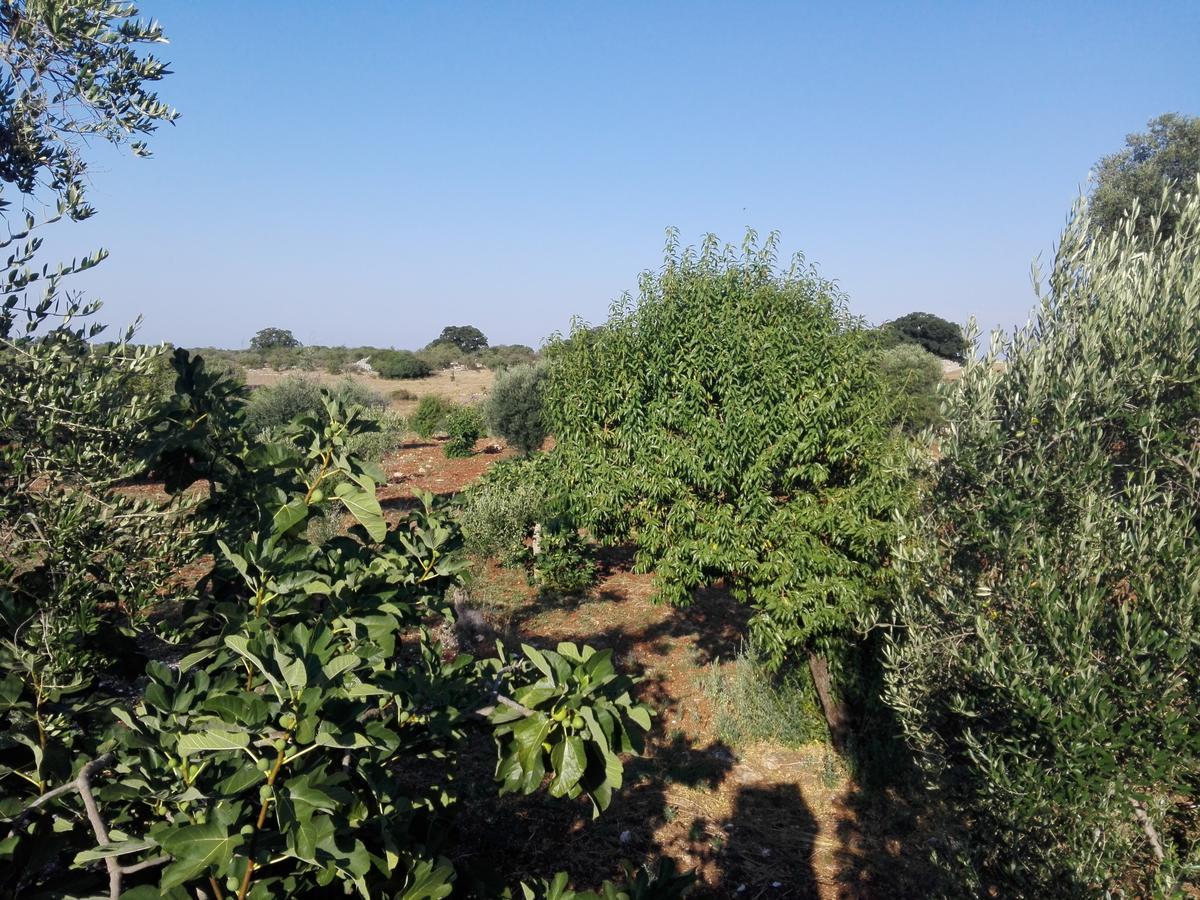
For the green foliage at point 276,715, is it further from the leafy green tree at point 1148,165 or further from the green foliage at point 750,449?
the leafy green tree at point 1148,165

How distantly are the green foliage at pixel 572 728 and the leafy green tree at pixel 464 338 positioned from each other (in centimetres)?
8623

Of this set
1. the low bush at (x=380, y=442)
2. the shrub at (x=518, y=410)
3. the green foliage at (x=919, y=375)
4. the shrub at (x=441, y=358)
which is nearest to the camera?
the green foliage at (x=919, y=375)

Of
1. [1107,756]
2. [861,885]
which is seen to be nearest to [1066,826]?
[1107,756]

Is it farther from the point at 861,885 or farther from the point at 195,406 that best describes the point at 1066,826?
the point at 195,406

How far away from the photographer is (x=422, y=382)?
5656cm

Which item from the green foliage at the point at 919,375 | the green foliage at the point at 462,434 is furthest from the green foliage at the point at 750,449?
the green foliage at the point at 462,434

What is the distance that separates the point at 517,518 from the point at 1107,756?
11.4m

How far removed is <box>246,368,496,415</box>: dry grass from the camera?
43.6 metres

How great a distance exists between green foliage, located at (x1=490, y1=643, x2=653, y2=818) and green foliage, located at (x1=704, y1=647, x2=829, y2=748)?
236 inches

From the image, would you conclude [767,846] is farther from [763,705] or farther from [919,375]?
[919,375]

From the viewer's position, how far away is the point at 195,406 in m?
3.26

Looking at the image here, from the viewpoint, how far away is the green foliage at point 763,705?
8266 mm

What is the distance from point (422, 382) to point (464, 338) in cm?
3399

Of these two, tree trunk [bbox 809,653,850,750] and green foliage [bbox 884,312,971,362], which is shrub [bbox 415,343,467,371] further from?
tree trunk [bbox 809,653,850,750]
